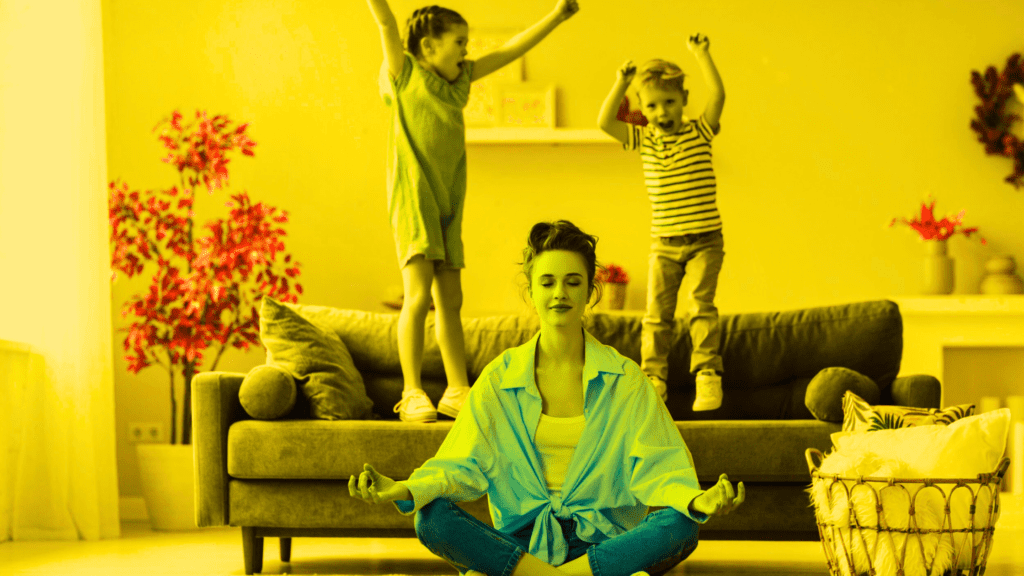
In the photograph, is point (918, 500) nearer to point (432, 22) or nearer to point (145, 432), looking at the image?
point (432, 22)

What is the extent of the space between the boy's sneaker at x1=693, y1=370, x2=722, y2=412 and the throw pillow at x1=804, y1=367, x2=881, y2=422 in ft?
1.04

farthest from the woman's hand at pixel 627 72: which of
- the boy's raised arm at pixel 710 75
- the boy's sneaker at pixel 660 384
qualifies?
the boy's sneaker at pixel 660 384

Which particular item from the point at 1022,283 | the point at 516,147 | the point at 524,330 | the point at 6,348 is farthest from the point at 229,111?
the point at 1022,283

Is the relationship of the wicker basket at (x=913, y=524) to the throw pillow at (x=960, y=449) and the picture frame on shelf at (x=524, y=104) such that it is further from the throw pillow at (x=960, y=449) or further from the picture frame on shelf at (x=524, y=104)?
the picture frame on shelf at (x=524, y=104)

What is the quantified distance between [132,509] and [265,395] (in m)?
1.85

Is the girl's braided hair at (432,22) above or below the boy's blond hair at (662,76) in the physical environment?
above

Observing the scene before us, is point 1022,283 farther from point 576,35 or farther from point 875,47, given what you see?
point 576,35

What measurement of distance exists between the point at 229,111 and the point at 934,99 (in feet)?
10.7

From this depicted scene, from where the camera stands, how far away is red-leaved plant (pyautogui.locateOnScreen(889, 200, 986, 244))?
13.9 feet

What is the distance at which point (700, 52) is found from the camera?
3010mm

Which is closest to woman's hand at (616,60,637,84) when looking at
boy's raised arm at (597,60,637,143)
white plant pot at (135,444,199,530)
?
boy's raised arm at (597,60,637,143)

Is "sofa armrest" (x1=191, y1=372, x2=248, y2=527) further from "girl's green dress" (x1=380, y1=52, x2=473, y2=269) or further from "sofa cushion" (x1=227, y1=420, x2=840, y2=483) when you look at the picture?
"girl's green dress" (x1=380, y1=52, x2=473, y2=269)

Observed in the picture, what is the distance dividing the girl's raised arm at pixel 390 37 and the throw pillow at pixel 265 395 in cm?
95

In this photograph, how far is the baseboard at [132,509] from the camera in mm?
4114
